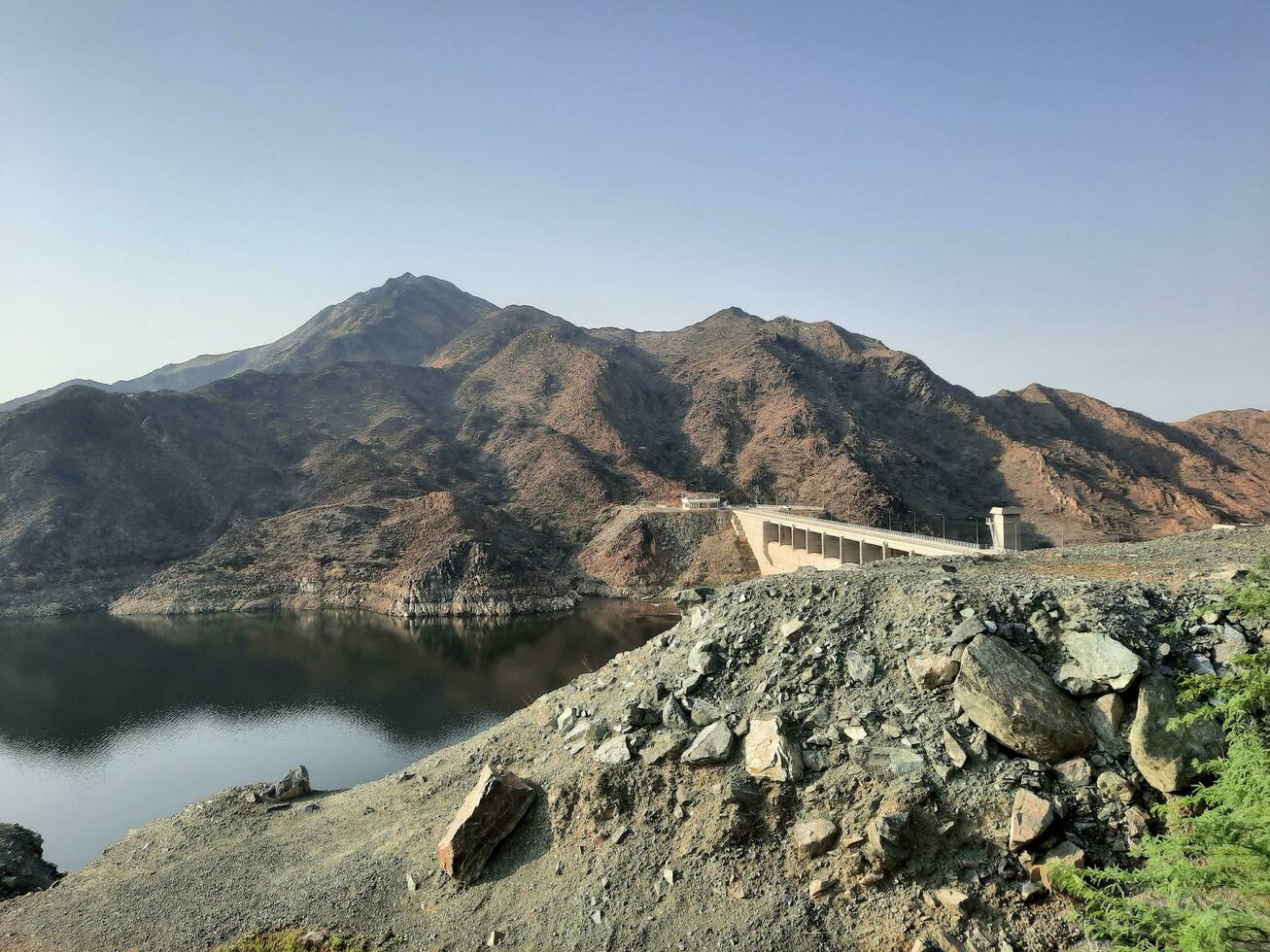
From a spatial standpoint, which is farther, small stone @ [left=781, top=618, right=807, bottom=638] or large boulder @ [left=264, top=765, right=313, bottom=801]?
large boulder @ [left=264, top=765, right=313, bottom=801]

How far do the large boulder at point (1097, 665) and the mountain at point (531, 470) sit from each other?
196ft

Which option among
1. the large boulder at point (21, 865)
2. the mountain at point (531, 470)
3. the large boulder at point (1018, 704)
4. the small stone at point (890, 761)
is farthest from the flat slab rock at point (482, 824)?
the mountain at point (531, 470)

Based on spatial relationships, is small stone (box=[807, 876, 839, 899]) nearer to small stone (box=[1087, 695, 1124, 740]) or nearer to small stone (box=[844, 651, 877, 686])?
small stone (box=[844, 651, 877, 686])

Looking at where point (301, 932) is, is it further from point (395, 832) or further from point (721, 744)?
point (721, 744)

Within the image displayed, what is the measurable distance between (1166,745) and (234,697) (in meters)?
49.0

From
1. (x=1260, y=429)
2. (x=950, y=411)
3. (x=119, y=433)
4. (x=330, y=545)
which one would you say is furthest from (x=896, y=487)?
(x=119, y=433)

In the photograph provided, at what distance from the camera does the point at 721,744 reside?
14594mm

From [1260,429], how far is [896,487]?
89.1 metres

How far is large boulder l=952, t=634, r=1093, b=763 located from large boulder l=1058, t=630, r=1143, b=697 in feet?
1.17

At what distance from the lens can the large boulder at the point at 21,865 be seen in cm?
2016

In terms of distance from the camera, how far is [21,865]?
69.5ft

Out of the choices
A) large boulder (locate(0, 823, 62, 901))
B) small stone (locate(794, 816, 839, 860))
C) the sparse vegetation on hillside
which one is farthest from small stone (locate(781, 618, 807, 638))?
large boulder (locate(0, 823, 62, 901))

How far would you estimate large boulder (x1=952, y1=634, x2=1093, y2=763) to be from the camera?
12.7m

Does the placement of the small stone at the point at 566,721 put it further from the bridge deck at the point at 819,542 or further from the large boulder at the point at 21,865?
the bridge deck at the point at 819,542
